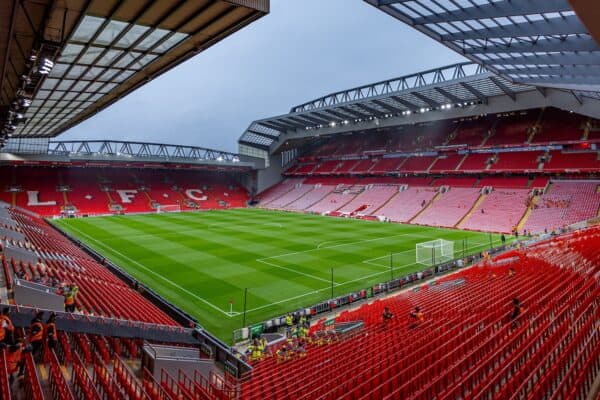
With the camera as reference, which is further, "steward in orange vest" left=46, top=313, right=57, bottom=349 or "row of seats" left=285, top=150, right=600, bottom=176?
"row of seats" left=285, top=150, right=600, bottom=176

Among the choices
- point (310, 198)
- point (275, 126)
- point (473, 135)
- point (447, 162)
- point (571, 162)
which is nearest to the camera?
point (571, 162)

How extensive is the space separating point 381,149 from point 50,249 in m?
56.2

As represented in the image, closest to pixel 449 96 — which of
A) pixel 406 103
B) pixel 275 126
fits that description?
pixel 406 103

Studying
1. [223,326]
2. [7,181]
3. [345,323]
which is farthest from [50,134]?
[345,323]

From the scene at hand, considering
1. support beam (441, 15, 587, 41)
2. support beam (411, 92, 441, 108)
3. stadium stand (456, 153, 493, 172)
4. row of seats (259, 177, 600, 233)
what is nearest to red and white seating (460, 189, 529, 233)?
row of seats (259, 177, 600, 233)

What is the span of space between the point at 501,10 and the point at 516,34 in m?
2.16

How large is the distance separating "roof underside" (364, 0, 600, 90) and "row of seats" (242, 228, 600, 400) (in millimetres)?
9004

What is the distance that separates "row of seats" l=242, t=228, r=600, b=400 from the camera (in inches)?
270

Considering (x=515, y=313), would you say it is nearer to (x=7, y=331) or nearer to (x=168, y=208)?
(x=7, y=331)

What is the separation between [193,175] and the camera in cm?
7806

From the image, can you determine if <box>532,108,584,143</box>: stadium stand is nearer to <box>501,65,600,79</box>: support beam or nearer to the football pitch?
the football pitch

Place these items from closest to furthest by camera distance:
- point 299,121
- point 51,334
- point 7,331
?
point 7,331 < point 51,334 < point 299,121

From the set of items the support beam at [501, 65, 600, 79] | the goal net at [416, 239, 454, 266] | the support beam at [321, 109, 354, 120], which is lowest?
the goal net at [416, 239, 454, 266]

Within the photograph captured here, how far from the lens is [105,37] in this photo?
11102mm
